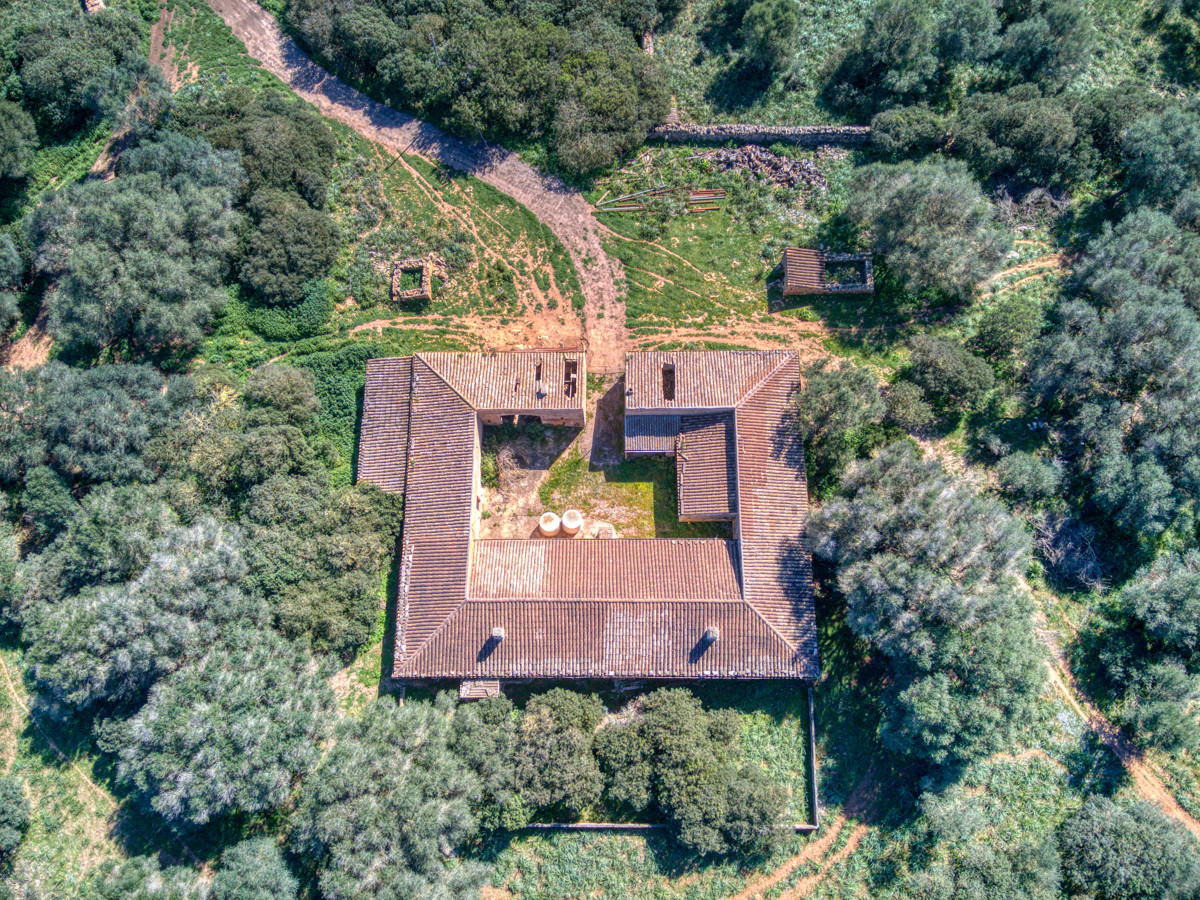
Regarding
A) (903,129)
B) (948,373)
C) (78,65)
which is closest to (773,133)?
(903,129)

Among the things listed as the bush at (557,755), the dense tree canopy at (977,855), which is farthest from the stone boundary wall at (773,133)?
the dense tree canopy at (977,855)

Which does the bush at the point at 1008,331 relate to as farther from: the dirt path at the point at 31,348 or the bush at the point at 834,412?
the dirt path at the point at 31,348

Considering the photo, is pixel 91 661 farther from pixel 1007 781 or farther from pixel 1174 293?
pixel 1174 293

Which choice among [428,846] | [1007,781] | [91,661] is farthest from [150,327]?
[1007,781]

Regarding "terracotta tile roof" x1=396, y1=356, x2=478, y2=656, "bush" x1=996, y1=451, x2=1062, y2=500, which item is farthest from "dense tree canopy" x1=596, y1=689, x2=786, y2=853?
"bush" x1=996, y1=451, x2=1062, y2=500

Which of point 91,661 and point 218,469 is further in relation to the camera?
point 218,469

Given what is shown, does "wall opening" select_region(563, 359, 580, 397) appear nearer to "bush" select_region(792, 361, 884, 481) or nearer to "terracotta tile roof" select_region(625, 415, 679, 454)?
"terracotta tile roof" select_region(625, 415, 679, 454)

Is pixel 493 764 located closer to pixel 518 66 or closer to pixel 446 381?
pixel 446 381
